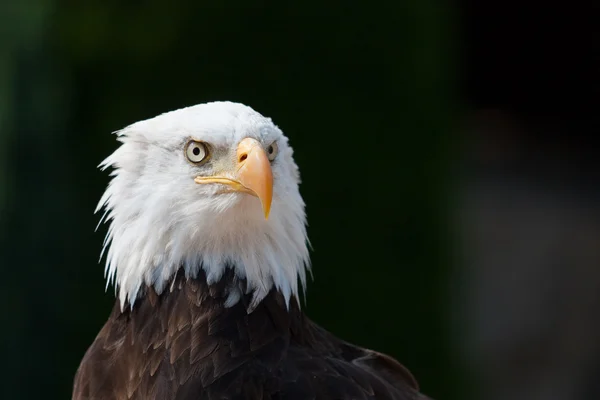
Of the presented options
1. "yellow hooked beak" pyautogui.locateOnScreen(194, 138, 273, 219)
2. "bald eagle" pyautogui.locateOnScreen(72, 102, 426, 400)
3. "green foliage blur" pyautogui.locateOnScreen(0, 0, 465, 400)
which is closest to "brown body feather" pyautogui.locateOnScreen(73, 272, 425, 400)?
"bald eagle" pyautogui.locateOnScreen(72, 102, 426, 400)

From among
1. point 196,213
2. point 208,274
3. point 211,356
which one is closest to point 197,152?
point 196,213

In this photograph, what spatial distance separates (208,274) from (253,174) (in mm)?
397

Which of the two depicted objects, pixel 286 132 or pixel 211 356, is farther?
pixel 286 132

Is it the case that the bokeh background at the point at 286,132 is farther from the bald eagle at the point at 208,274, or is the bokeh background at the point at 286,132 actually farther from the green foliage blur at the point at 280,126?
the bald eagle at the point at 208,274

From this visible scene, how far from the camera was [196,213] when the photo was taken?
288 cm

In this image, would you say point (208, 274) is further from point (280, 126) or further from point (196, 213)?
point (280, 126)

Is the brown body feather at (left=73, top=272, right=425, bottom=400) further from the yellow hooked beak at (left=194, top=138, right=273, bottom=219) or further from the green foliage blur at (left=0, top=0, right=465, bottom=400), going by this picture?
the green foliage blur at (left=0, top=0, right=465, bottom=400)

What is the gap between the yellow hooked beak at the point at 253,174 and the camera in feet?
8.89

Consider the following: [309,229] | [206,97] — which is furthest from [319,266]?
[206,97]

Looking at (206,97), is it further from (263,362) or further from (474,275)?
(474,275)

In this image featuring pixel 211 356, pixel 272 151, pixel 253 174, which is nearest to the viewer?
pixel 253 174

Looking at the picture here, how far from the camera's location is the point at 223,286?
296cm

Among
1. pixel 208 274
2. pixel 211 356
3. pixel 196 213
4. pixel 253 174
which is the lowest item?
pixel 211 356

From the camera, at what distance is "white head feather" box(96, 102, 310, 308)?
2.87m
